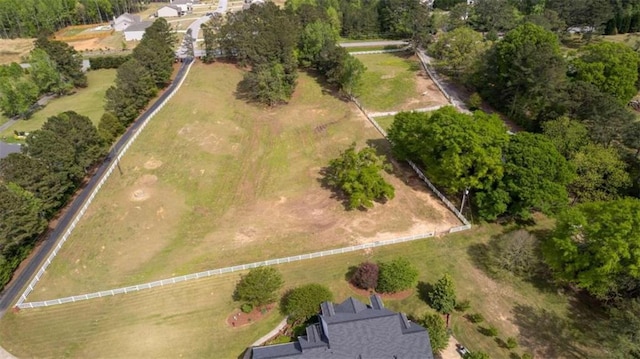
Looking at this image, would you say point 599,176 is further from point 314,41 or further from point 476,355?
A: point 314,41

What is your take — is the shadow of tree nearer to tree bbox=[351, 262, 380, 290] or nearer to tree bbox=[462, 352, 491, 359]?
tree bbox=[462, 352, 491, 359]

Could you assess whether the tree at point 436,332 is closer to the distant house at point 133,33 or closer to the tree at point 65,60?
the tree at point 65,60

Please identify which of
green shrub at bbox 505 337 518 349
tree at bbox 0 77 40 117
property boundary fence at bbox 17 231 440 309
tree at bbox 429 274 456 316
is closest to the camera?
A: green shrub at bbox 505 337 518 349

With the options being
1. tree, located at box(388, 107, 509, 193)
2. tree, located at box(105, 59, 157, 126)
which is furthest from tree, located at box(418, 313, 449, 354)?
tree, located at box(105, 59, 157, 126)

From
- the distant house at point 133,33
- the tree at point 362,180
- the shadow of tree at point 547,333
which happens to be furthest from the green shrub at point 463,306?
the distant house at point 133,33

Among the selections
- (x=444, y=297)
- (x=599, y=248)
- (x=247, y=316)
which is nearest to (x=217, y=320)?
(x=247, y=316)

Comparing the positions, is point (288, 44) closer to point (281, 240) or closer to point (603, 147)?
point (281, 240)
